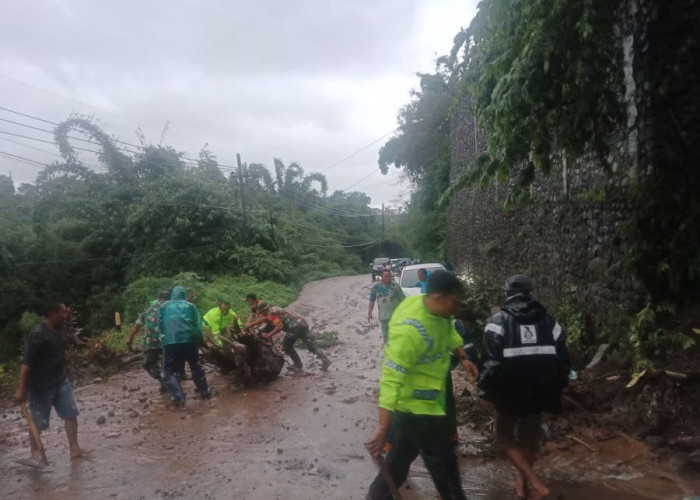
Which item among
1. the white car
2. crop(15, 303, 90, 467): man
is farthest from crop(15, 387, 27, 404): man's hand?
the white car

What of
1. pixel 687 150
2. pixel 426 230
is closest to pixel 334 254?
pixel 426 230

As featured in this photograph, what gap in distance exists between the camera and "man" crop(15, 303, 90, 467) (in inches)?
222

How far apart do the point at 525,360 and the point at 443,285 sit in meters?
0.99

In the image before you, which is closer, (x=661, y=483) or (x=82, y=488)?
(x=661, y=483)

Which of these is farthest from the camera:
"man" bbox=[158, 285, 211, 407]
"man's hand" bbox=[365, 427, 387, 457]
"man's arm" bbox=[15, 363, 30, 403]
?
"man" bbox=[158, 285, 211, 407]

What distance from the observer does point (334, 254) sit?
51.9 metres

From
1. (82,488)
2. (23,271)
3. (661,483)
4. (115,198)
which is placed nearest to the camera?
(661,483)

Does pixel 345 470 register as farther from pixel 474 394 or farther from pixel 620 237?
pixel 620 237

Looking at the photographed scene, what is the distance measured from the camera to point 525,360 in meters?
3.95

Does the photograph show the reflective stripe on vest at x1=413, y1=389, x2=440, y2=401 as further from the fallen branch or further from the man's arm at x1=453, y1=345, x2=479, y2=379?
the fallen branch

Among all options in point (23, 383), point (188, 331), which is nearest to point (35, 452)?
point (23, 383)

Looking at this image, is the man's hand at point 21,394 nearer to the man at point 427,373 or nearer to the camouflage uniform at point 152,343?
the camouflage uniform at point 152,343

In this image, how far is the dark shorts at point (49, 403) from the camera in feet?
18.9

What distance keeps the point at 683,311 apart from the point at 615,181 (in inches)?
78.0
